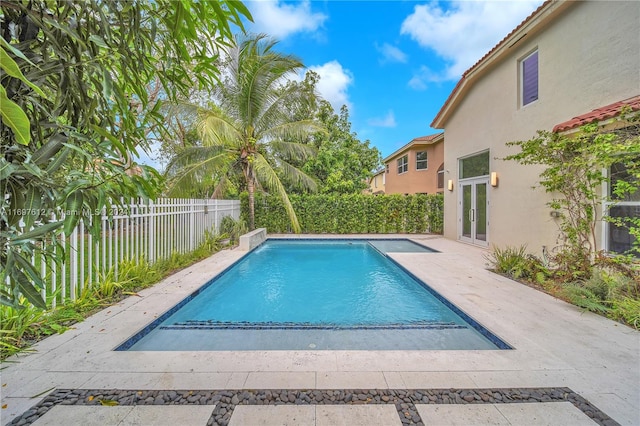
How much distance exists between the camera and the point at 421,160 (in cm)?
2098

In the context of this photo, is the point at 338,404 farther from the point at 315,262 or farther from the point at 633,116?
the point at 315,262

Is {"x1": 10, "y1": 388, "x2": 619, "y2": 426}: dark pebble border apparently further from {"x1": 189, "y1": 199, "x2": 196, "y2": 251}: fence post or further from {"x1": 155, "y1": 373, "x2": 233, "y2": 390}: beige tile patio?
{"x1": 189, "y1": 199, "x2": 196, "y2": 251}: fence post

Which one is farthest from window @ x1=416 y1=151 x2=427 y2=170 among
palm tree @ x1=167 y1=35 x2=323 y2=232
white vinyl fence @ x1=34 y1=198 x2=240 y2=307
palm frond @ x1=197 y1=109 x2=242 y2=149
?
white vinyl fence @ x1=34 y1=198 x2=240 y2=307

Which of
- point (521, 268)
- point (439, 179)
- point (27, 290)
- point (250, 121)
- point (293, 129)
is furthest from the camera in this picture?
point (439, 179)

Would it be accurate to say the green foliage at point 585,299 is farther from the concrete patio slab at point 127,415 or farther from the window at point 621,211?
the concrete patio slab at point 127,415

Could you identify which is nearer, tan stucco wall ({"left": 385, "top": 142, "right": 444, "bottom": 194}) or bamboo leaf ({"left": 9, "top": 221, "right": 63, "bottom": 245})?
bamboo leaf ({"left": 9, "top": 221, "right": 63, "bottom": 245})

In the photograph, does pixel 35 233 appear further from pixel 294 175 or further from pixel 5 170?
pixel 294 175

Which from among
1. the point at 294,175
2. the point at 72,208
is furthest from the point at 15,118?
the point at 294,175

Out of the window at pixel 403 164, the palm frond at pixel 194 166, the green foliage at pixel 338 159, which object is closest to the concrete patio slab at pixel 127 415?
the palm frond at pixel 194 166

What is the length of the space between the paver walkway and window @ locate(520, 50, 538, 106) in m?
6.73

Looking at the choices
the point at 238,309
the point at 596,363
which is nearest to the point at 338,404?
the point at 596,363

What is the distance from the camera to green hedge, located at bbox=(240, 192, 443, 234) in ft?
49.1

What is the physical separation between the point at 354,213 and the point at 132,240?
10932 millimetres

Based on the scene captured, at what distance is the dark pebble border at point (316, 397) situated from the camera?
2.43 metres
